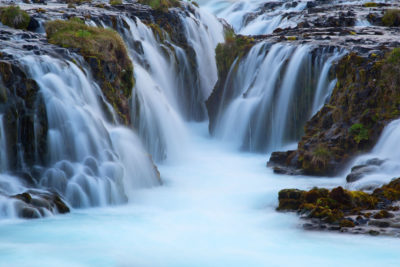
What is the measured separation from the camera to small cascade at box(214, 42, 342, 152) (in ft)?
59.9

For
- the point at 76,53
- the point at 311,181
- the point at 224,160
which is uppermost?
the point at 76,53

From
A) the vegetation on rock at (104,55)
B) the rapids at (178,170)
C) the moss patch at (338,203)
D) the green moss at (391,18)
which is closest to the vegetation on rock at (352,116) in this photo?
the rapids at (178,170)

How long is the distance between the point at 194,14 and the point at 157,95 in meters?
9.46

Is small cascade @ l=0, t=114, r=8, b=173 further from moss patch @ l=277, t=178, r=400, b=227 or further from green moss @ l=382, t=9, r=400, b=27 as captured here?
green moss @ l=382, t=9, r=400, b=27

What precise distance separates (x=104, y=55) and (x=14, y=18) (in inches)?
143

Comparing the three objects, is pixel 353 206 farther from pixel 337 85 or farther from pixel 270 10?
pixel 270 10

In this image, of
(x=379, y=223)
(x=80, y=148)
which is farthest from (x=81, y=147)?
(x=379, y=223)

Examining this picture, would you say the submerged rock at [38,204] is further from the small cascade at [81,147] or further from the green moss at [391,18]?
the green moss at [391,18]

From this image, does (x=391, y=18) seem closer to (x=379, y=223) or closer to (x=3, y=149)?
(x=379, y=223)

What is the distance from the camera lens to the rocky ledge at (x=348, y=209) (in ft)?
31.5

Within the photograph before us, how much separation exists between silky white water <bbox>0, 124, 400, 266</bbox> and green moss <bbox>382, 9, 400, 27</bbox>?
39.0 feet

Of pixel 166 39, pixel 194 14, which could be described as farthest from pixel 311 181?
pixel 194 14

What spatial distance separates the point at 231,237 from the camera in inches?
388

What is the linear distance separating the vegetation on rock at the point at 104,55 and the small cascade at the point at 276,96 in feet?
16.5
